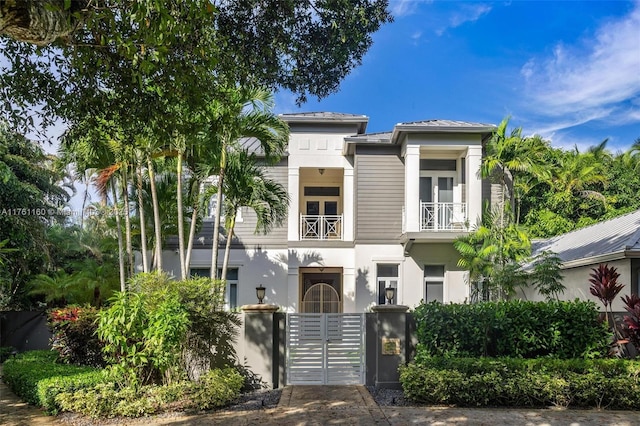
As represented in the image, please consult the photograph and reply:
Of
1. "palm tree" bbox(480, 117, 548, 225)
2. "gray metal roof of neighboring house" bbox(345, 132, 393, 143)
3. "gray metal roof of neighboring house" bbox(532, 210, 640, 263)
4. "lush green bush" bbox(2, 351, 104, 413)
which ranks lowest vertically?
"lush green bush" bbox(2, 351, 104, 413)

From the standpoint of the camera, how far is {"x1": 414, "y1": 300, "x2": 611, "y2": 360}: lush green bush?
28.8ft

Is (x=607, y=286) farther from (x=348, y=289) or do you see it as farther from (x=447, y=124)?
(x=348, y=289)

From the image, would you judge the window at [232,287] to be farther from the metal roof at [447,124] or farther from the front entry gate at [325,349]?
the front entry gate at [325,349]

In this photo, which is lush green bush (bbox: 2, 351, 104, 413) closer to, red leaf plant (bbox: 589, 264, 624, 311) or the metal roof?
red leaf plant (bbox: 589, 264, 624, 311)

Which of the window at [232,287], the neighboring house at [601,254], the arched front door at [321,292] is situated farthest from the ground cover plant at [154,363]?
the arched front door at [321,292]

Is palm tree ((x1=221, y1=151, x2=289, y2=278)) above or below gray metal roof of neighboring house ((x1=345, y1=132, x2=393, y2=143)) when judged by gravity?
below

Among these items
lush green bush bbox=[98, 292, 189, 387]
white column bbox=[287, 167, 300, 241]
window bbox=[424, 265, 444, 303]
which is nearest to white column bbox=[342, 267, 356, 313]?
white column bbox=[287, 167, 300, 241]

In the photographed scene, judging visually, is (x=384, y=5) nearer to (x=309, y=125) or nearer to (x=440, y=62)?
(x=440, y=62)

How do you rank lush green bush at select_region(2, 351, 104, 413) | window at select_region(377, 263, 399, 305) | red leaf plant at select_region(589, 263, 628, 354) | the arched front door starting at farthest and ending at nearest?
the arched front door, window at select_region(377, 263, 399, 305), red leaf plant at select_region(589, 263, 628, 354), lush green bush at select_region(2, 351, 104, 413)

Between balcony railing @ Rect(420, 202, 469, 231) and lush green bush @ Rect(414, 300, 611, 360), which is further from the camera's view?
balcony railing @ Rect(420, 202, 469, 231)

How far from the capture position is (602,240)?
42.5 ft

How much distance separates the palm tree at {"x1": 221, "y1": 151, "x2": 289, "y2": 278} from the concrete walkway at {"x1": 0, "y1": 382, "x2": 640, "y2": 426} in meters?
5.12

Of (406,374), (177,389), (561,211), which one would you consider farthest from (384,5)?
(561,211)

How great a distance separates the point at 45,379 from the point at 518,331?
25.2ft
